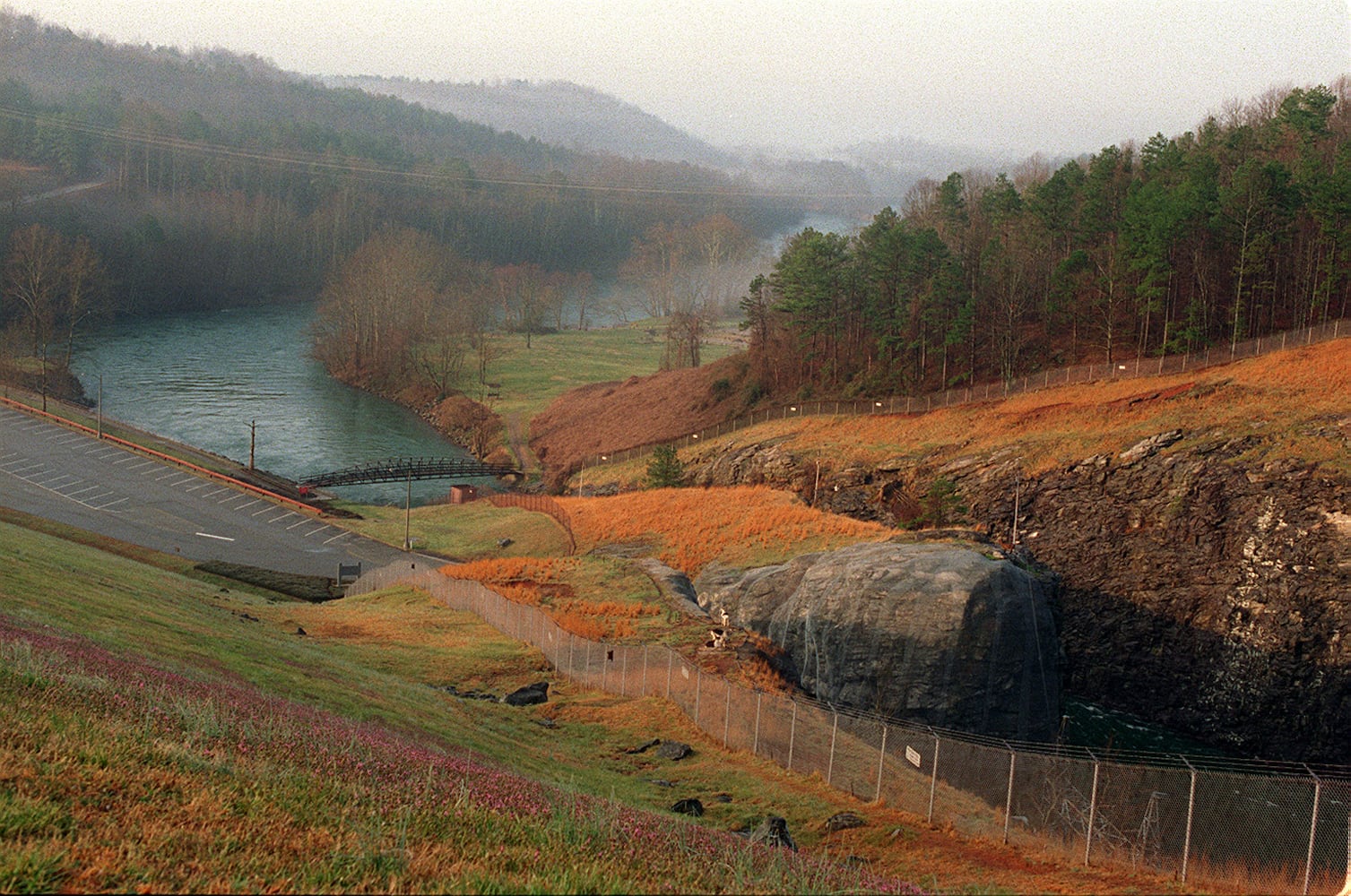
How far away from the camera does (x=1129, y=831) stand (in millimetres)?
20391

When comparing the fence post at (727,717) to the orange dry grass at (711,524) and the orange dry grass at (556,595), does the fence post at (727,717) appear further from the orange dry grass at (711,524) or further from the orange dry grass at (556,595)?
the orange dry grass at (711,524)

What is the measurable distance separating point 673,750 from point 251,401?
10189cm

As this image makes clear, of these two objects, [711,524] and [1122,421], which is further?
[1122,421]

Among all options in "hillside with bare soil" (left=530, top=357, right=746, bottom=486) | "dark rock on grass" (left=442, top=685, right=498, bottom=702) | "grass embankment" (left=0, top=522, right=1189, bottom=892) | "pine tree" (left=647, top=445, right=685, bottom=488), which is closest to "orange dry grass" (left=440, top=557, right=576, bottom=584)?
"dark rock on grass" (left=442, top=685, right=498, bottom=702)

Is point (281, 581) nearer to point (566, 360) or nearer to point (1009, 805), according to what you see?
point (1009, 805)

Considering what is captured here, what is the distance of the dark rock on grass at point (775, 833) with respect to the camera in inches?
714

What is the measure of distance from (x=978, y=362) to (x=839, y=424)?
12769mm

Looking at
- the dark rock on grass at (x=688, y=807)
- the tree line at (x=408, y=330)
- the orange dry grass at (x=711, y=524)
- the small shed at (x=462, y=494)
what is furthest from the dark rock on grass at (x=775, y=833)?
the tree line at (x=408, y=330)

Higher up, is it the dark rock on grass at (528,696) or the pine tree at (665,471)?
the dark rock on grass at (528,696)

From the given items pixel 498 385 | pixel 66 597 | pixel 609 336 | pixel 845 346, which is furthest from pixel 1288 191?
pixel 609 336

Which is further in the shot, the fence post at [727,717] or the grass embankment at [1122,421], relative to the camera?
the grass embankment at [1122,421]

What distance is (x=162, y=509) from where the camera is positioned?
76.1 meters

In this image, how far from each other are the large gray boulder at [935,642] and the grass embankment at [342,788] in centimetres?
857

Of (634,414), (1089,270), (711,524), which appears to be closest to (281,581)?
(711,524)
